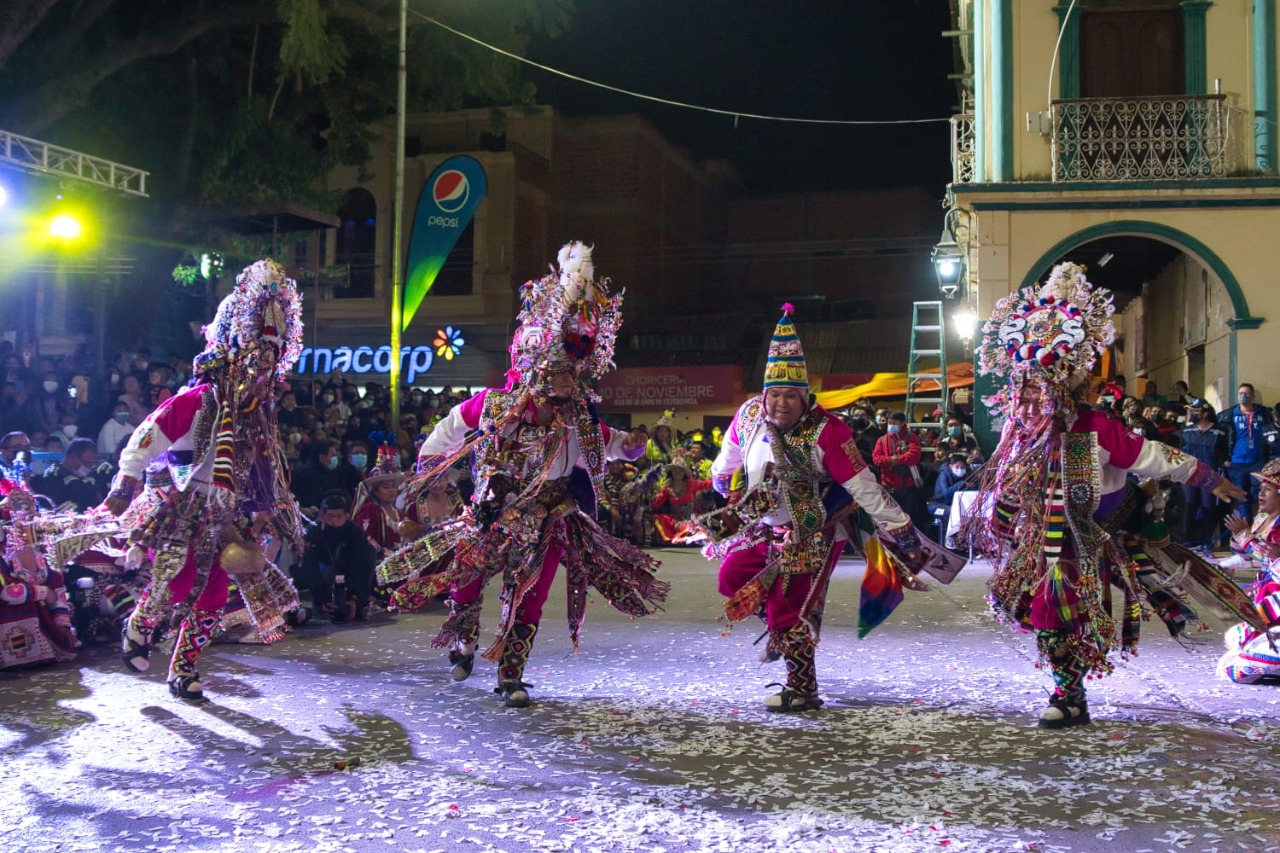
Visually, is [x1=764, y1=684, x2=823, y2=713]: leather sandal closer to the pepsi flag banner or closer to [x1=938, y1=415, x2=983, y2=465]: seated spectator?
[x1=938, y1=415, x2=983, y2=465]: seated spectator

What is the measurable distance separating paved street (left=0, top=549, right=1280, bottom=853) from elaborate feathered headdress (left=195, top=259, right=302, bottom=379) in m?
1.70

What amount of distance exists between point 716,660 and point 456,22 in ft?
45.1

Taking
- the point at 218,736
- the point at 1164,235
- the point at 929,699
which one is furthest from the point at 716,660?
the point at 1164,235

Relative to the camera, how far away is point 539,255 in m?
31.3

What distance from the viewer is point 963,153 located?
1805 centimetres

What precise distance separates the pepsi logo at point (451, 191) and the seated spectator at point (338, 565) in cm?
949

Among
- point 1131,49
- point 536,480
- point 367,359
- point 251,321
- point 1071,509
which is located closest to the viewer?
point 1071,509

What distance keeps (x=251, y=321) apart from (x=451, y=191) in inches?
495

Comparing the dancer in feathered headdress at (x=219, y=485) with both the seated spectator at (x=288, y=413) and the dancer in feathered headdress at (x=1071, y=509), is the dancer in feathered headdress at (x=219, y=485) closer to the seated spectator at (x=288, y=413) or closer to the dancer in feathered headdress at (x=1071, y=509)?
the dancer in feathered headdress at (x=1071, y=509)

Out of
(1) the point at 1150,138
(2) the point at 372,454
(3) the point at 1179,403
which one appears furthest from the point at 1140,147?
(2) the point at 372,454

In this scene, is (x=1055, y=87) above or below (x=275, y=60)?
below

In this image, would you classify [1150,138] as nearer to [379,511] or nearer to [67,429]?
[379,511]

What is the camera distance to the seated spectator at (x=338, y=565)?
355 inches

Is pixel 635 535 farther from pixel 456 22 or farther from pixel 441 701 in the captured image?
pixel 441 701
